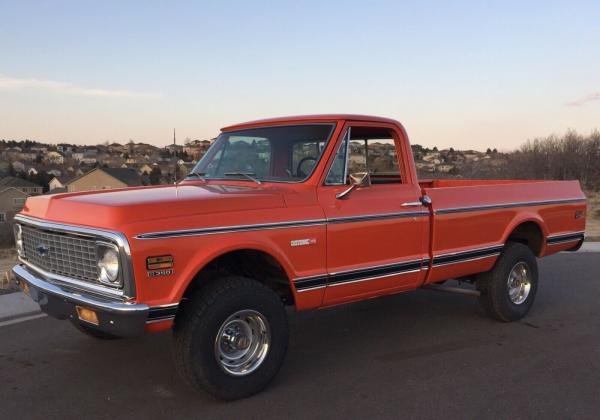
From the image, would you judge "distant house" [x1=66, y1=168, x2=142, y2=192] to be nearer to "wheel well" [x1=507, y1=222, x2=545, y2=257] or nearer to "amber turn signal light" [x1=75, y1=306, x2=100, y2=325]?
"wheel well" [x1=507, y1=222, x2=545, y2=257]

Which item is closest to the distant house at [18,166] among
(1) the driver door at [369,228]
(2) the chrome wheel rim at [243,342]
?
(1) the driver door at [369,228]

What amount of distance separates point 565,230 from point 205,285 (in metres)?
4.61

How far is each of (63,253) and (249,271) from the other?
1.33 m

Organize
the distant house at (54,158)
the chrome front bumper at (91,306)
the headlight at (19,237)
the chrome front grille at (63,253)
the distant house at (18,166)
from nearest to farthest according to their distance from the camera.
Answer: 1. the chrome front bumper at (91,306)
2. the chrome front grille at (63,253)
3. the headlight at (19,237)
4. the distant house at (18,166)
5. the distant house at (54,158)

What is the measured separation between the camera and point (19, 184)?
4697 cm

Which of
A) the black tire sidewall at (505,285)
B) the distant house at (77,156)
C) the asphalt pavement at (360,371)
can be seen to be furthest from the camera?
the distant house at (77,156)

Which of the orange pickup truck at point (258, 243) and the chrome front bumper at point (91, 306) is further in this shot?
the orange pickup truck at point (258, 243)

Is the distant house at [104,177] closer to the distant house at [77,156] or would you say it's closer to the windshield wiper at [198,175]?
the distant house at [77,156]

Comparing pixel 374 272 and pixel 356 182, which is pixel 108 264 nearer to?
pixel 356 182

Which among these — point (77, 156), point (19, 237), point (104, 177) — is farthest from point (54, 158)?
point (19, 237)

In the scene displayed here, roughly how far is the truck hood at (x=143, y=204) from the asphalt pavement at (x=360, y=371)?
1275 mm

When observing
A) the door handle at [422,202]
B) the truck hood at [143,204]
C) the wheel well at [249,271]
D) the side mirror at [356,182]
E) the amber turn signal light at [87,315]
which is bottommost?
the amber turn signal light at [87,315]

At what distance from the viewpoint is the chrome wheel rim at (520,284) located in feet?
20.1

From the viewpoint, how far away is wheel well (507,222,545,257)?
634 centimetres
